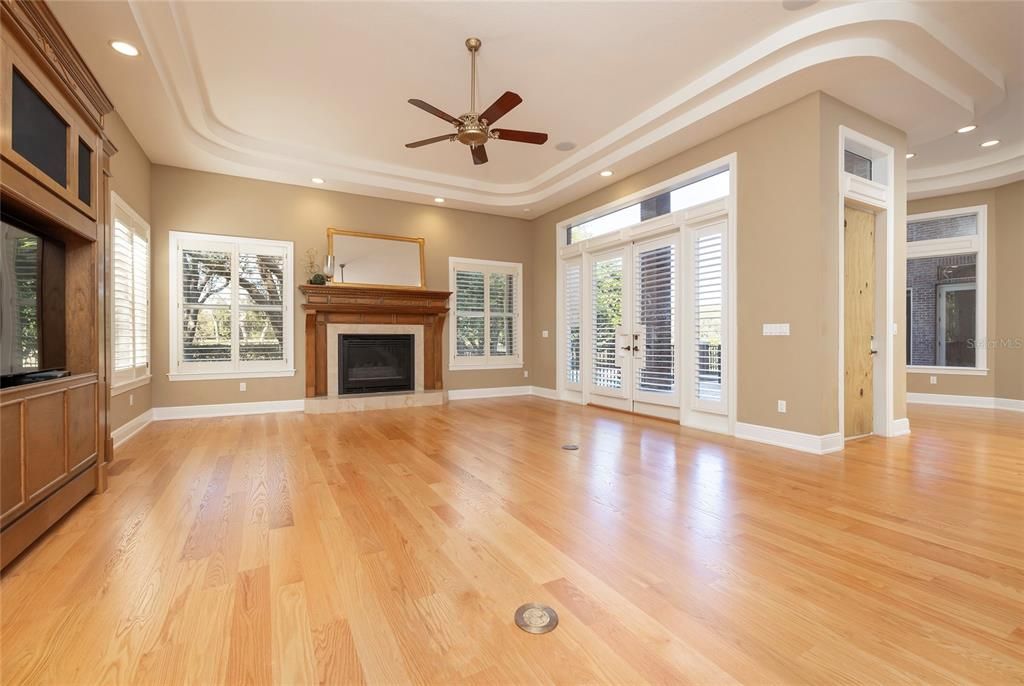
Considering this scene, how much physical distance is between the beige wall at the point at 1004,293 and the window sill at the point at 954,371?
0.06 metres

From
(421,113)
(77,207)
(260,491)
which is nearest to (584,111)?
(421,113)

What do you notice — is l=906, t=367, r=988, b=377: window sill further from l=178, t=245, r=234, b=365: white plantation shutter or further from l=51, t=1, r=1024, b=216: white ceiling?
l=178, t=245, r=234, b=365: white plantation shutter

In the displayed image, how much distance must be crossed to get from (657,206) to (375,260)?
4.03 metres

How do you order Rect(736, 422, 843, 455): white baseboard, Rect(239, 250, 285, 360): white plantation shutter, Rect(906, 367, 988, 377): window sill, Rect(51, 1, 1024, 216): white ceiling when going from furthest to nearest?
Rect(906, 367, 988, 377): window sill, Rect(239, 250, 285, 360): white plantation shutter, Rect(736, 422, 843, 455): white baseboard, Rect(51, 1, 1024, 216): white ceiling

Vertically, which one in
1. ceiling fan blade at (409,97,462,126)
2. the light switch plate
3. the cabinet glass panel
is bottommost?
the light switch plate

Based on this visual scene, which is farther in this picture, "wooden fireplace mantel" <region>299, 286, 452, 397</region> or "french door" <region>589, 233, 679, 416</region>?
"wooden fireplace mantel" <region>299, 286, 452, 397</region>

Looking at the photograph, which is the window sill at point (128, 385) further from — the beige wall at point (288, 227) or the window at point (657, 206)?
the window at point (657, 206)

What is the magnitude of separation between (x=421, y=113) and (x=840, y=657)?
5.12 meters

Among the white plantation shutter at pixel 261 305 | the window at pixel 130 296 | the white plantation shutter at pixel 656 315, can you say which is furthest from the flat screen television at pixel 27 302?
the white plantation shutter at pixel 656 315

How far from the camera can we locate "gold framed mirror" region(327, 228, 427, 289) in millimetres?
6480

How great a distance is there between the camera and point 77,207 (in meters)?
2.53

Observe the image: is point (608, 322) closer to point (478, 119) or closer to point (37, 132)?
point (478, 119)

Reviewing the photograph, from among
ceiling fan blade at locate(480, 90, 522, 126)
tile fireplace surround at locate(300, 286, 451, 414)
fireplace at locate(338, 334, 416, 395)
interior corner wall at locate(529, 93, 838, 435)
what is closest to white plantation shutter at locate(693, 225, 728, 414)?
interior corner wall at locate(529, 93, 838, 435)

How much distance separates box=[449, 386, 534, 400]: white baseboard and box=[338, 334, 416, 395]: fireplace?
2.51 feet
